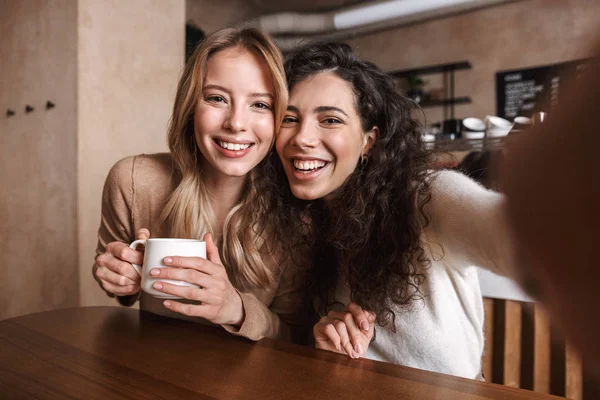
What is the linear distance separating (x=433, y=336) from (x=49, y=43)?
2117mm

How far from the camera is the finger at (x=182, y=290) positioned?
0.81 meters

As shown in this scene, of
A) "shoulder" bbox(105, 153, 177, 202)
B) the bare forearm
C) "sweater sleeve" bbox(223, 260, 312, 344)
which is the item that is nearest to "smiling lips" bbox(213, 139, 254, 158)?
"shoulder" bbox(105, 153, 177, 202)

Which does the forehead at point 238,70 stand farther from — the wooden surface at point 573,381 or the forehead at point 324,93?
the wooden surface at point 573,381

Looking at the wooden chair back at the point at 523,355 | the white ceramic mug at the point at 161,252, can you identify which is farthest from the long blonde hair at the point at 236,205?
the wooden chair back at the point at 523,355

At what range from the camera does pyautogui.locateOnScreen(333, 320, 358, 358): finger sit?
0.82 metres

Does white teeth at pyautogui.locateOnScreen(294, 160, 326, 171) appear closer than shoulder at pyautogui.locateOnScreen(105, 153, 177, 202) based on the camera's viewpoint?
Yes

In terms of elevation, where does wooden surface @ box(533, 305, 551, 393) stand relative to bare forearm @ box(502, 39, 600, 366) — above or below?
below

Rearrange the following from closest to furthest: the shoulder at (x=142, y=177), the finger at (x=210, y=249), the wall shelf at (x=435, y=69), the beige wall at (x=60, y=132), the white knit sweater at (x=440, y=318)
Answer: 1. the finger at (x=210, y=249)
2. the white knit sweater at (x=440, y=318)
3. the shoulder at (x=142, y=177)
4. the beige wall at (x=60, y=132)
5. the wall shelf at (x=435, y=69)

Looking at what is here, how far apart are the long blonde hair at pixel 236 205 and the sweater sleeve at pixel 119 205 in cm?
14

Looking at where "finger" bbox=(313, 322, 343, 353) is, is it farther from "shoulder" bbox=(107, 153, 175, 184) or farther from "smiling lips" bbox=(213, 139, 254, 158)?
"shoulder" bbox=(107, 153, 175, 184)

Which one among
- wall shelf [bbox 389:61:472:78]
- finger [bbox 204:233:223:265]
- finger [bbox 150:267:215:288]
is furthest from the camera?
wall shelf [bbox 389:61:472:78]

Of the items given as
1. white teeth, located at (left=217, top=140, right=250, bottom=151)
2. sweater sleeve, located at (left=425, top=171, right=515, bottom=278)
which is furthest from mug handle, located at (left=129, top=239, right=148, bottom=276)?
sweater sleeve, located at (left=425, top=171, right=515, bottom=278)

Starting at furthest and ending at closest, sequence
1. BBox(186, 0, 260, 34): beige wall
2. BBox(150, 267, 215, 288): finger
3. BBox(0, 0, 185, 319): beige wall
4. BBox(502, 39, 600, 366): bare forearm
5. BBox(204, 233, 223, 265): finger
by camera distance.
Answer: BBox(186, 0, 260, 34): beige wall → BBox(0, 0, 185, 319): beige wall → BBox(204, 233, 223, 265): finger → BBox(150, 267, 215, 288): finger → BBox(502, 39, 600, 366): bare forearm

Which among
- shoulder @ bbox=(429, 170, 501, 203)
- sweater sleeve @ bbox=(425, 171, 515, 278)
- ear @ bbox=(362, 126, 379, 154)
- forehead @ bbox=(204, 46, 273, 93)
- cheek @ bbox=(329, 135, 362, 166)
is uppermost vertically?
A: forehead @ bbox=(204, 46, 273, 93)
